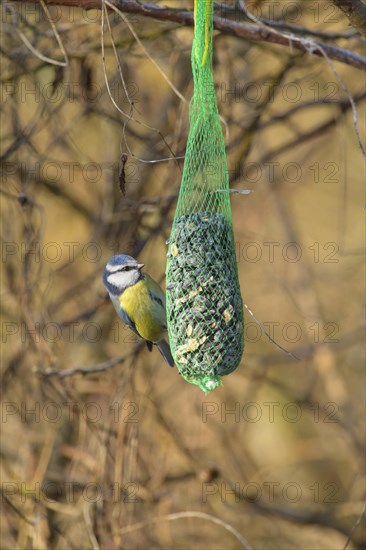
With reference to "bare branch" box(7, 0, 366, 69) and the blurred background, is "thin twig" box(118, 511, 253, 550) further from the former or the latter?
"bare branch" box(7, 0, 366, 69)

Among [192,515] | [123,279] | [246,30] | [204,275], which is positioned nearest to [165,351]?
[123,279]

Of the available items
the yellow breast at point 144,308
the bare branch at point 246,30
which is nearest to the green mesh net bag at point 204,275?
the bare branch at point 246,30

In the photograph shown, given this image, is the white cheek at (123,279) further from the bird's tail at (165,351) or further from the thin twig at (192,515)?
the thin twig at (192,515)

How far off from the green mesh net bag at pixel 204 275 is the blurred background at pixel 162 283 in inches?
48.5

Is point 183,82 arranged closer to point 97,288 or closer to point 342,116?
point 342,116

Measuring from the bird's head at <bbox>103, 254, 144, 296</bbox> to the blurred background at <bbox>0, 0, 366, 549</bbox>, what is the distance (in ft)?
1.63

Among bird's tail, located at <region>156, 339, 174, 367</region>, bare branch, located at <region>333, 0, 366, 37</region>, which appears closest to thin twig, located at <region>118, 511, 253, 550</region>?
bird's tail, located at <region>156, 339, 174, 367</region>

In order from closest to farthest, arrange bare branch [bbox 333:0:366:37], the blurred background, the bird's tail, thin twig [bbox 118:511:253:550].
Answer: bare branch [bbox 333:0:366:37] → thin twig [bbox 118:511:253:550] → the bird's tail → the blurred background

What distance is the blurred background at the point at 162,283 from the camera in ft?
17.7

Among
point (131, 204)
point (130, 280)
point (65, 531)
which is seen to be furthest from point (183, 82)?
point (65, 531)

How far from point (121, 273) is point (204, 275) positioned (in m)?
1.15

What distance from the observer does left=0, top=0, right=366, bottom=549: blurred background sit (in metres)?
5.39

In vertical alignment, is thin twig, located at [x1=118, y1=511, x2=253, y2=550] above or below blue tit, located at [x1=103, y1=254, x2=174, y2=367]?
below

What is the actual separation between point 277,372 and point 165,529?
7.86 ft
